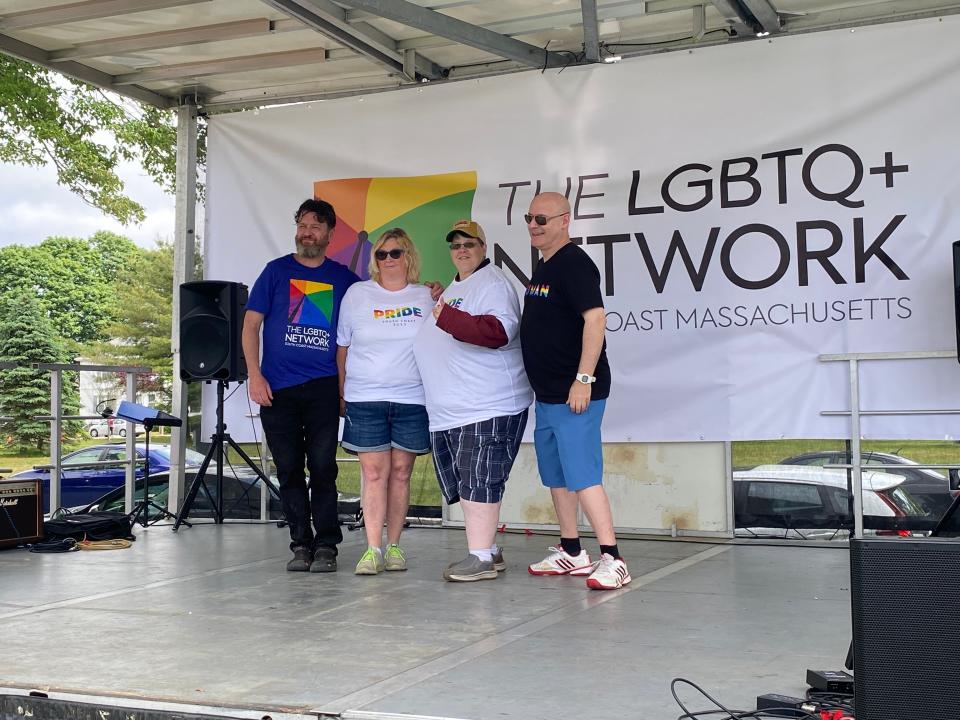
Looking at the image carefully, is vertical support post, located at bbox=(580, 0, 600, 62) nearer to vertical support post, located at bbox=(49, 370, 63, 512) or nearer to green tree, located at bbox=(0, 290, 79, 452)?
vertical support post, located at bbox=(49, 370, 63, 512)

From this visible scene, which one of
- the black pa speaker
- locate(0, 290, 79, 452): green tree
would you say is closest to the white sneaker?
the black pa speaker

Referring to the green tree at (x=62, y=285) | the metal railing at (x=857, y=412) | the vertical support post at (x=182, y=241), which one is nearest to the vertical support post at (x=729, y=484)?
the metal railing at (x=857, y=412)

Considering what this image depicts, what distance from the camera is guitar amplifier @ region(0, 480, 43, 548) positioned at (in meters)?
5.28

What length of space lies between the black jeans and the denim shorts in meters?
0.24

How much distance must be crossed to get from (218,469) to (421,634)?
3.34 meters

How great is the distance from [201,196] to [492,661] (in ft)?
15.0

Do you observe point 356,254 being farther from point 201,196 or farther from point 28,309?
point 28,309

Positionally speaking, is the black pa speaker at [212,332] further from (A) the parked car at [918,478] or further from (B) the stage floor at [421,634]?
(A) the parked car at [918,478]

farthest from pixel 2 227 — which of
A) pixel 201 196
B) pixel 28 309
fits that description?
pixel 201 196

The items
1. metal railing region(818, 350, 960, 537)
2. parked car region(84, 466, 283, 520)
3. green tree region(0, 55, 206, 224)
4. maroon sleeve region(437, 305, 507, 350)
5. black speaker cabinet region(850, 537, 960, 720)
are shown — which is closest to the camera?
black speaker cabinet region(850, 537, 960, 720)

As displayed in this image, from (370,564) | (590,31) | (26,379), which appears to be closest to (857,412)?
(590,31)

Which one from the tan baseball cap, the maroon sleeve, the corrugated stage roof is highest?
the corrugated stage roof

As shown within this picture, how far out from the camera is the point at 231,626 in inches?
132

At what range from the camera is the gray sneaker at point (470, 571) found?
13.6ft
